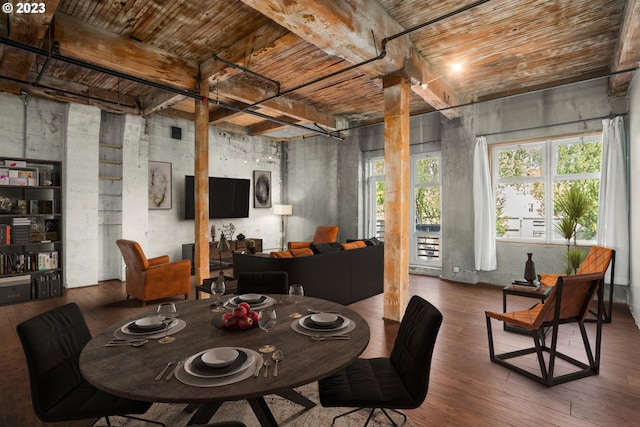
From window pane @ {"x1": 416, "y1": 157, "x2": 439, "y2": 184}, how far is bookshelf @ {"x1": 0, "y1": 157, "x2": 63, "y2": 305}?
7.14 m

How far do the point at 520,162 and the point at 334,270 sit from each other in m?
4.33

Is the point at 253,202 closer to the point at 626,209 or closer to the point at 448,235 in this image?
the point at 448,235

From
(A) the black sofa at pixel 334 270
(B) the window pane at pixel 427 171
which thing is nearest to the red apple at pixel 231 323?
(A) the black sofa at pixel 334 270

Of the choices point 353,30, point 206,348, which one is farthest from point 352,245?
point 206,348

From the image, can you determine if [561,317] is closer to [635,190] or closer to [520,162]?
[635,190]

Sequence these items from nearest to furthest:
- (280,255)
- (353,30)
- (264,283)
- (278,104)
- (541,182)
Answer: (264,283) → (353,30) → (280,255) → (541,182) → (278,104)

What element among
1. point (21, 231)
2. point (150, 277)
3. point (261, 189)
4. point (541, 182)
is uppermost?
point (261, 189)

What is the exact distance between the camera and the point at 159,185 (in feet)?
24.3

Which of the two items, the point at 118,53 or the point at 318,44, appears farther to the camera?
the point at 118,53

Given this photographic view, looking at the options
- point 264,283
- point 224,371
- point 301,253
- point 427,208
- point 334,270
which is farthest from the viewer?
point 427,208

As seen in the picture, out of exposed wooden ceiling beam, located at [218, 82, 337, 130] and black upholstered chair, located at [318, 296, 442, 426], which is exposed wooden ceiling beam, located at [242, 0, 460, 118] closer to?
exposed wooden ceiling beam, located at [218, 82, 337, 130]

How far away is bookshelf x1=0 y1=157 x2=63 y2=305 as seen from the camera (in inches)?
199

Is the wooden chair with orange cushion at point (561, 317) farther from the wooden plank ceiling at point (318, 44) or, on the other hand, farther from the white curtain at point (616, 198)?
the white curtain at point (616, 198)

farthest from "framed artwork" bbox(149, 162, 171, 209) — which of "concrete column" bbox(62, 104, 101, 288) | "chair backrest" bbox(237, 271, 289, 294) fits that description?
"chair backrest" bbox(237, 271, 289, 294)
